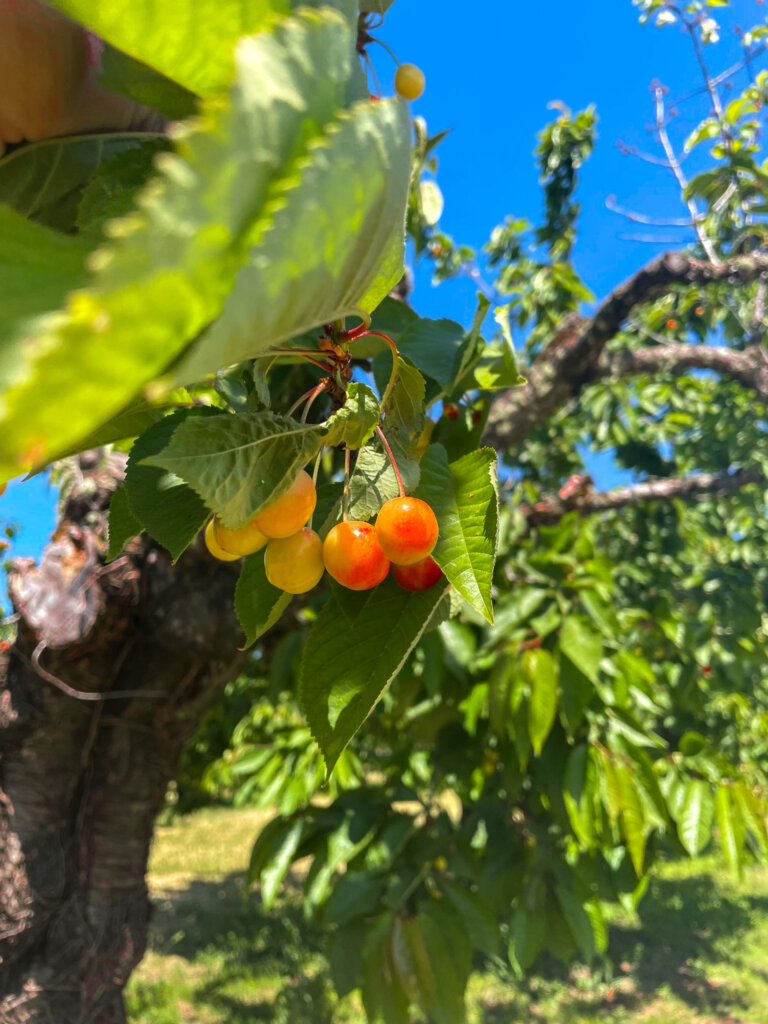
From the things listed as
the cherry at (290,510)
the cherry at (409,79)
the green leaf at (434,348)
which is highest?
the cherry at (409,79)

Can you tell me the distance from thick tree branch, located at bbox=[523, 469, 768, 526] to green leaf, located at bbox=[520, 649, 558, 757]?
3.34 ft

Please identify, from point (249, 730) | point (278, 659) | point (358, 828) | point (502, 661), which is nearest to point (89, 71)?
point (502, 661)

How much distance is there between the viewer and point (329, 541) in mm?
405

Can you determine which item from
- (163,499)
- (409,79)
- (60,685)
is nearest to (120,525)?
(163,499)

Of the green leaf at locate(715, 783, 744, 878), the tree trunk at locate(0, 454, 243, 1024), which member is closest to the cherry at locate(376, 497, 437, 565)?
the tree trunk at locate(0, 454, 243, 1024)

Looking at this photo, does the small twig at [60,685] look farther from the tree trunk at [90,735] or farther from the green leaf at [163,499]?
the green leaf at [163,499]

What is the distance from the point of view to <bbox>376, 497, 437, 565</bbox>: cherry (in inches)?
15.1

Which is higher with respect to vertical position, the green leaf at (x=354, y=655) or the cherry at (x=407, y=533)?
the cherry at (x=407, y=533)

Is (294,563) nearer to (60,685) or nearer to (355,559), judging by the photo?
(355,559)

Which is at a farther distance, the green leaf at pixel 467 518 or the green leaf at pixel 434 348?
the green leaf at pixel 434 348

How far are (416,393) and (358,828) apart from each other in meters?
1.73

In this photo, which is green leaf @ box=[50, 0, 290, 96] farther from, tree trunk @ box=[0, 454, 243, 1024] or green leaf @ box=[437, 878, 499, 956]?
green leaf @ box=[437, 878, 499, 956]

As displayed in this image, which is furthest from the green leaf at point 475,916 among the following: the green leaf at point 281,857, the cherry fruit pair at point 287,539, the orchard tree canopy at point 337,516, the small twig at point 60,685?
the cherry fruit pair at point 287,539

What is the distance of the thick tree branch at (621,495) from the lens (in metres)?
2.81
